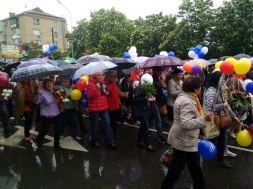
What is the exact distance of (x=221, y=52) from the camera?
19.4m

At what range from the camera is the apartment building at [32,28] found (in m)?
64.4

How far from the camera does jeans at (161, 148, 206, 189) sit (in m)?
3.33

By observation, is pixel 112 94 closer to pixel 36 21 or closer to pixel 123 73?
pixel 123 73

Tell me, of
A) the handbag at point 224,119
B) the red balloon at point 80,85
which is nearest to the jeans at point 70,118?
the red balloon at point 80,85

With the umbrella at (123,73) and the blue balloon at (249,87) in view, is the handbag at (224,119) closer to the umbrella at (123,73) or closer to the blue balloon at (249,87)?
the blue balloon at (249,87)

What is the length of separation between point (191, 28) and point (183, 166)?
2063 centimetres

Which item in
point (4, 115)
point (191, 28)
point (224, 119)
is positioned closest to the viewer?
point (224, 119)

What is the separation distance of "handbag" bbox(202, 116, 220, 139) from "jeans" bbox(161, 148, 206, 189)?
2.39 feet

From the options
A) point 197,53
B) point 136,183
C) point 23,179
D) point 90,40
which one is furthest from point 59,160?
point 90,40

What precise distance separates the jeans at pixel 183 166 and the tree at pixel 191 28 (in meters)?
18.8

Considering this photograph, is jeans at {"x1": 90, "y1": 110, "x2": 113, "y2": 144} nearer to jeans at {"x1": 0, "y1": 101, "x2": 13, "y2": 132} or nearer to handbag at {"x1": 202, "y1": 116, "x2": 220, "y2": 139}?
handbag at {"x1": 202, "y1": 116, "x2": 220, "y2": 139}

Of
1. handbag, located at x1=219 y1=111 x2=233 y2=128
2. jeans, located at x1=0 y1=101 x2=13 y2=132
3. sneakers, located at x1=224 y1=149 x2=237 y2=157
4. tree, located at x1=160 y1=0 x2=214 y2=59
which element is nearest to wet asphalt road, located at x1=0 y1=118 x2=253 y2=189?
sneakers, located at x1=224 y1=149 x2=237 y2=157

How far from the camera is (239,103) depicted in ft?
16.5

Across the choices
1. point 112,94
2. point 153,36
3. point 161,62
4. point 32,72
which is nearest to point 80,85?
point 112,94
